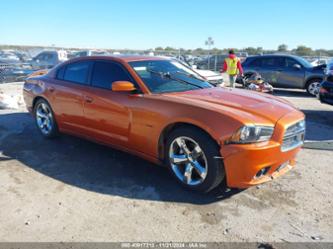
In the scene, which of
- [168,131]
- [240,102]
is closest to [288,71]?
[240,102]

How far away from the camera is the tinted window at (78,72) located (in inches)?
198

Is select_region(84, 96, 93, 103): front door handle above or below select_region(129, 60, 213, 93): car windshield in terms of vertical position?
below

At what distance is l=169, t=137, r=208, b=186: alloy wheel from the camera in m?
3.62

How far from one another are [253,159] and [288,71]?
10.4 meters

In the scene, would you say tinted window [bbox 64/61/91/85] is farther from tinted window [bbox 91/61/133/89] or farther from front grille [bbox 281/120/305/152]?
front grille [bbox 281/120/305/152]

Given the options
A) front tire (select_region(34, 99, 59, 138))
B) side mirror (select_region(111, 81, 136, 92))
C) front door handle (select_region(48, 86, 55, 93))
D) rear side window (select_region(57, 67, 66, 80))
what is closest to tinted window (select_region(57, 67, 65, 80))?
rear side window (select_region(57, 67, 66, 80))

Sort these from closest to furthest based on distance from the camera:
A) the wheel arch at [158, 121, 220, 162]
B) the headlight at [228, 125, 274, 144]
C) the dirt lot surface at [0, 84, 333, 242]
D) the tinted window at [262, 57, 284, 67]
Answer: the dirt lot surface at [0, 84, 333, 242] → the headlight at [228, 125, 274, 144] → the wheel arch at [158, 121, 220, 162] → the tinted window at [262, 57, 284, 67]

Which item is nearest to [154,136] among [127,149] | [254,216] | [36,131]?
[127,149]

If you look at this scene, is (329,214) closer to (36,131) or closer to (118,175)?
(118,175)

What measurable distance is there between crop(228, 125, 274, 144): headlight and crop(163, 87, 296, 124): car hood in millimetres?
187

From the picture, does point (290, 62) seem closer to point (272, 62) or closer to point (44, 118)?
point (272, 62)

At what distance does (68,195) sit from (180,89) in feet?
6.60

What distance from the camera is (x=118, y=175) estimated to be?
4.28m

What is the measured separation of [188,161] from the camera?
371 cm
